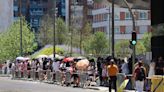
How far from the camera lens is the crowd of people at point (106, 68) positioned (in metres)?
23.0

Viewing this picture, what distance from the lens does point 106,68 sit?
31.4m

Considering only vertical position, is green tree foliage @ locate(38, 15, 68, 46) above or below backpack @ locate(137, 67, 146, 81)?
below

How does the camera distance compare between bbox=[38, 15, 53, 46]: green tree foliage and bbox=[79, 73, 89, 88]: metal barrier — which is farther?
bbox=[38, 15, 53, 46]: green tree foliage

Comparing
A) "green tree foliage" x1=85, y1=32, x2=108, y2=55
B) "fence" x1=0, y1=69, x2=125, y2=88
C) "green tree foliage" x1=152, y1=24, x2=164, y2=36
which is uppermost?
"green tree foliage" x1=152, y1=24, x2=164, y2=36

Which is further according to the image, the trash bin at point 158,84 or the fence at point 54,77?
the fence at point 54,77

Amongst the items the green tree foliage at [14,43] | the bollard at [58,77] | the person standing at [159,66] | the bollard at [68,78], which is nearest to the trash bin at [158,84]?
the person standing at [159,66]

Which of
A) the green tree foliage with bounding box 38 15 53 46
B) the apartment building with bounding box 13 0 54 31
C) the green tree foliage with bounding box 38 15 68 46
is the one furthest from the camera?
the apartment building with bounding box 13 0 54 31

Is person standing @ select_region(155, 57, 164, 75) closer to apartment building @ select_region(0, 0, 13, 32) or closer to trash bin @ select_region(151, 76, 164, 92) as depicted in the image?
trash bin @ select_region(151, 76, 164, 92)

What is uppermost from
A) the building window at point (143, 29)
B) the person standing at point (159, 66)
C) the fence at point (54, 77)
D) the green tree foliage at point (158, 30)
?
the green tree foliage at point (158, 30)

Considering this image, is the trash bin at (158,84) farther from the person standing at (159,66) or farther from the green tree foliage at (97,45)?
the green tree foliage at (97,45)

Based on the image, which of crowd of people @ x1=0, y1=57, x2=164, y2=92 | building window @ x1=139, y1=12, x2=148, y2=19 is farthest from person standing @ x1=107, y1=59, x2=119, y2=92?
building window @ x1=139, y1=12, x2=148, y2=19

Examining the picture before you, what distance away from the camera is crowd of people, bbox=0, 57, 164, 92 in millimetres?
22953

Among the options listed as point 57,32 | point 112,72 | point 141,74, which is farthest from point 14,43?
point 141,74

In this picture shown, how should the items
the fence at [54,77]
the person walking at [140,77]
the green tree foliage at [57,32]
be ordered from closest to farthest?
the person walking at [140,77], the fence at [54,77], the green tree foliage at [57,32]
